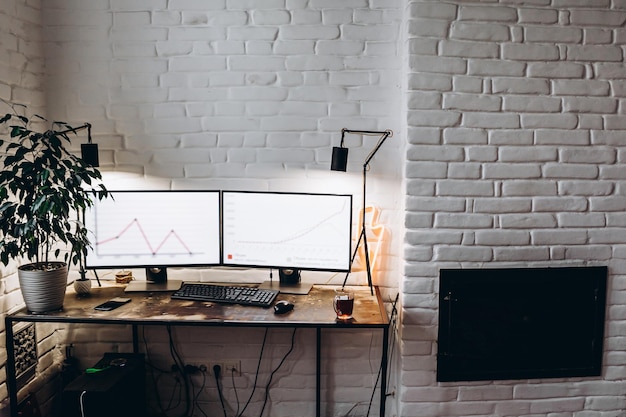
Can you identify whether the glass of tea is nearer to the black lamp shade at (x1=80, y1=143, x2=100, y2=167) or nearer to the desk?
the desk

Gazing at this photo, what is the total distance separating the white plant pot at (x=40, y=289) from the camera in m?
1.98

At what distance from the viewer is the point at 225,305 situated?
6.96ft

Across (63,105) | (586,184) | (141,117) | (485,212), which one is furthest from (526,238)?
(63,105)

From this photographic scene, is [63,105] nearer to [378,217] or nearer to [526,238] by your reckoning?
[378,217]

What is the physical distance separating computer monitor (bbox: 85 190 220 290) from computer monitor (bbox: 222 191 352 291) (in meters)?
0.09

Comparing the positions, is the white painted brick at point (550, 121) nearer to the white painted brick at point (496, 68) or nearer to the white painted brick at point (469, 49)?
the white painted brick at point (496, 68)

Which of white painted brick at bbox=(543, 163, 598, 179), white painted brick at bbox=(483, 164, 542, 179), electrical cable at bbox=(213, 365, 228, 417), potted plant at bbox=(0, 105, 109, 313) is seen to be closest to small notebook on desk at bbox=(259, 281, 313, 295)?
electrical cable at bbox=(213, 365, 228, 417)

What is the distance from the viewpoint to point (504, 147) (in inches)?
85.0

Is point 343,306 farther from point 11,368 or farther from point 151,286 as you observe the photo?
point 11,368

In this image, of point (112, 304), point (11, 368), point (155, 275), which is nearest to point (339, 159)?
point (155, 275)

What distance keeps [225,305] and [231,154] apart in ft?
2.46

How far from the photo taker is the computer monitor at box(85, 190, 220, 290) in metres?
2.24

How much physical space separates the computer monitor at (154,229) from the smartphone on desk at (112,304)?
0.53ft

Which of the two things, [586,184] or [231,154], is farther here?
[231,154]
